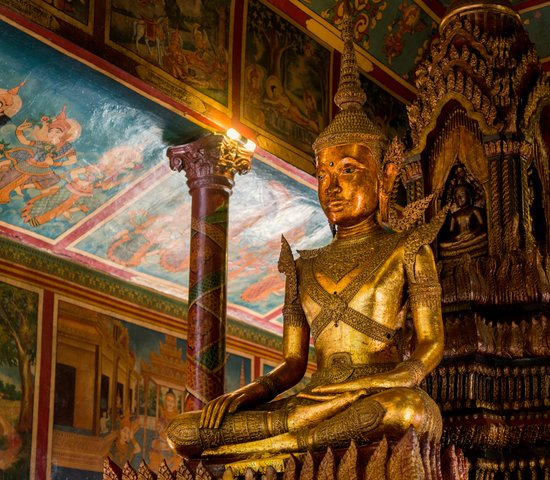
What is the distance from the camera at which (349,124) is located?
4918mm

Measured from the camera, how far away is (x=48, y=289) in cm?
1060

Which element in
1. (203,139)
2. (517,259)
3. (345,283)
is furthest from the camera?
(203,139)

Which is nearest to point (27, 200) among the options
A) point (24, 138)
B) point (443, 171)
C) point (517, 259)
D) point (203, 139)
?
point (24, 138)

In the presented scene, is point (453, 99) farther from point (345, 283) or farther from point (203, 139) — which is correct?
point (203, 139)

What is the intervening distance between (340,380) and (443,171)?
214 centimetres

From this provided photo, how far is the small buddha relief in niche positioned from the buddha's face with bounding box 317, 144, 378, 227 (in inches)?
48.9

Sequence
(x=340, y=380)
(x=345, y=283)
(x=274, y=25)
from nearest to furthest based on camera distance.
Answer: (x=340, y=380)
(x=345, y=283)
(x=274, y=25)

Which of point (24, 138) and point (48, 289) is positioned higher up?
point (24, 138)

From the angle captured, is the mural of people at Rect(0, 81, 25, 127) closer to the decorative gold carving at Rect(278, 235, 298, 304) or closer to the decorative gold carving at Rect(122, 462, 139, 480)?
the decorative gold carving at Rect(278, 235, 298, 304)

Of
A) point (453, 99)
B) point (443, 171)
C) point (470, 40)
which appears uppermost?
point (470, 40)

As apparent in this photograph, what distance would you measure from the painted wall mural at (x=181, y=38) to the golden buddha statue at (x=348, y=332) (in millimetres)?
3623

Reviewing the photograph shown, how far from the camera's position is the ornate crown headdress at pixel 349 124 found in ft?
16.0

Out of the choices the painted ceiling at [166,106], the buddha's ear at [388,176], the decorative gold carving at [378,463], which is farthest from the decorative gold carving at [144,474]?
the painted ceiling at [166,106]

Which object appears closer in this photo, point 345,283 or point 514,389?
point 345,283
